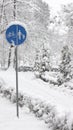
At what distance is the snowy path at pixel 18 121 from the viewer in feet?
25.3

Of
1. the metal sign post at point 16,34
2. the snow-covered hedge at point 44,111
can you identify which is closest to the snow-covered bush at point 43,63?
the snow-covered hedge at point 44,111

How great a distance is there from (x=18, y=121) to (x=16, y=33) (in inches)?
103

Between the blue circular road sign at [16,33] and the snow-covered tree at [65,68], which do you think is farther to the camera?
the snow-covered tree at [65,68]

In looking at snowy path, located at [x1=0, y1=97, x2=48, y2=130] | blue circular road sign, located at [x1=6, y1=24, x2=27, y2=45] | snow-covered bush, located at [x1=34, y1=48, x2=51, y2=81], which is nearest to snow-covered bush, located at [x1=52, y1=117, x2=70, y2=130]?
snowy path, located at [x1=0, y1=97, x2=48, y2=130]

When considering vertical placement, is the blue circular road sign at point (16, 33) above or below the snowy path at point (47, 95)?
above

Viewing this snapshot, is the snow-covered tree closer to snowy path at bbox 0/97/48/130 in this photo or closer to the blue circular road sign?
snowy path at bbox 0/97/48/130

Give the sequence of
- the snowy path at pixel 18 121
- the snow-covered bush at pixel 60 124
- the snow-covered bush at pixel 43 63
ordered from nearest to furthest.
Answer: the snow-covered bush at pixel 60 124 < the snowy path at pixel 18 121 < the snow-covered bush at pixel 43 63

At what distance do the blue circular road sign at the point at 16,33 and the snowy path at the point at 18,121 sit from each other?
2.22m

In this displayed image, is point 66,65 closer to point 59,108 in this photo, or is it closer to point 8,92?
point 8,92

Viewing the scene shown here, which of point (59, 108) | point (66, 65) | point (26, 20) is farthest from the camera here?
point (26, 20)

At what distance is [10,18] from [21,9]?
1.39m

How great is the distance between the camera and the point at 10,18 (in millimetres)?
29281

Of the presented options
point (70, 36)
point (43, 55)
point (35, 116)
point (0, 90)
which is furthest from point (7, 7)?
point (35, 116)

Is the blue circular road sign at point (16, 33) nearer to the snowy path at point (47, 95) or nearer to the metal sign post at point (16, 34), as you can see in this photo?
the metal sign post at point (16, 34)
